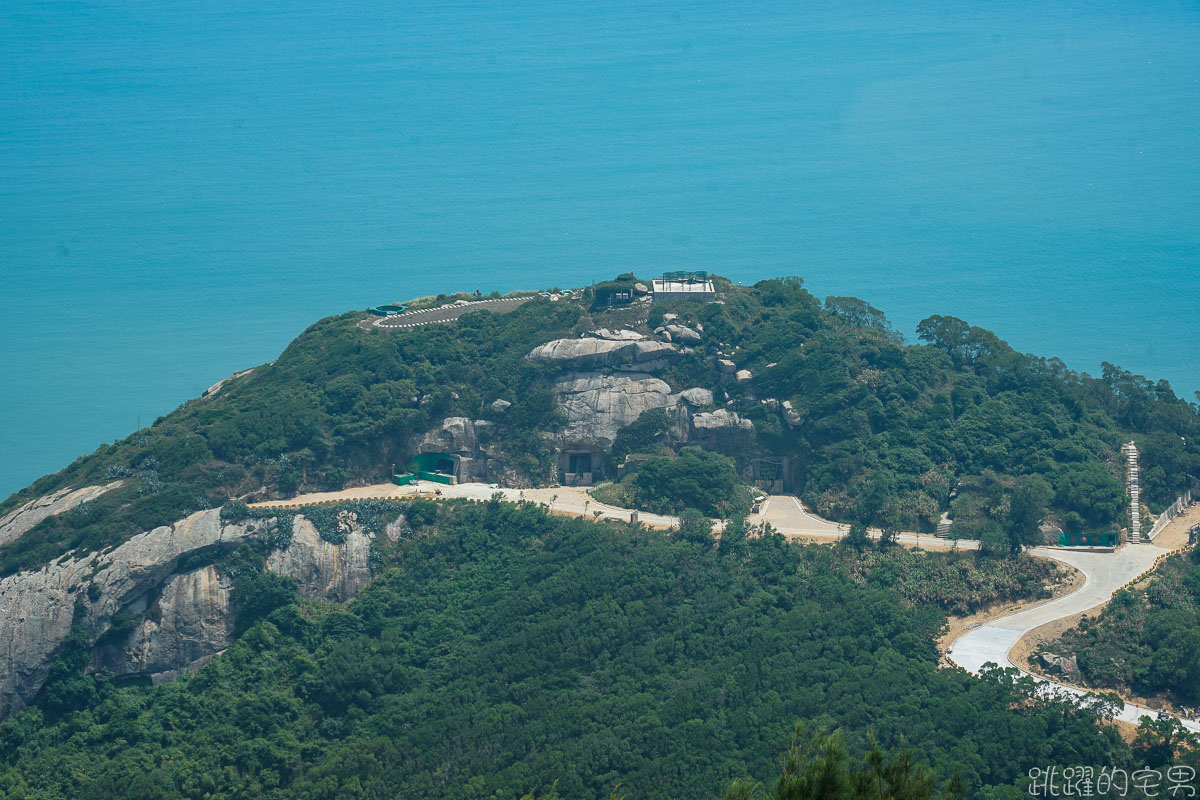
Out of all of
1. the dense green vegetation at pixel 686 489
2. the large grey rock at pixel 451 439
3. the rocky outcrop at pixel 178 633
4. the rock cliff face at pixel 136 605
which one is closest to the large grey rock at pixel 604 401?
the dense green vegetation at pixel 686 489

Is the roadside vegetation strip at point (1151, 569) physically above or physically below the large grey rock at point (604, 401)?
below

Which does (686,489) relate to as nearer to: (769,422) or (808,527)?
(808,527)

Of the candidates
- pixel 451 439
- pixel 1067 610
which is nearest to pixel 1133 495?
pixel 1067 610

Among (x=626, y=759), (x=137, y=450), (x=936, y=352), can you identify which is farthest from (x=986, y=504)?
(x=137, y=450)

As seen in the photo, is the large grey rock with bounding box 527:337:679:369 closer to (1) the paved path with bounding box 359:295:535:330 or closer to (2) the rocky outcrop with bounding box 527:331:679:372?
(2) the rocky outcrop with bounding box 527:331:679:372

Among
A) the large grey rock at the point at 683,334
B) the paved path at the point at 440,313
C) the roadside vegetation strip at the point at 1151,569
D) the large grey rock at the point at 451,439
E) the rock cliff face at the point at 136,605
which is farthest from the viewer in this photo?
the paved path at the point at 440,313

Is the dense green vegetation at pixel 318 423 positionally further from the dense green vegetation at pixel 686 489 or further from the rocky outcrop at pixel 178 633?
the dense green vegetation at pixel 686 489

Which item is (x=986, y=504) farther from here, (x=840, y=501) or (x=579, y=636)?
(x=579, y=636)
